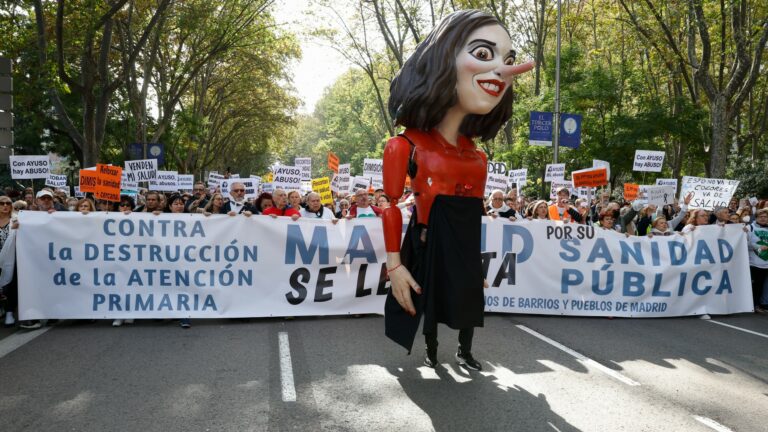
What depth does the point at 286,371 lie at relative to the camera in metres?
5.19

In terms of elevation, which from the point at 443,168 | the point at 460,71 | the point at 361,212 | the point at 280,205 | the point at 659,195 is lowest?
the point at 361,212

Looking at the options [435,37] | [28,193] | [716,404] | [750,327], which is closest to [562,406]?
[716,404]

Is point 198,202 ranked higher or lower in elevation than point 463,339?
higher

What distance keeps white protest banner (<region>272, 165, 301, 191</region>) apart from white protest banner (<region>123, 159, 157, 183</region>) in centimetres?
252

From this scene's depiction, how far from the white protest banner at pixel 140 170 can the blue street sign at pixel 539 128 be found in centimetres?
966

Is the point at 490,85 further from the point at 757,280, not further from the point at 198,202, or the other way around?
the point at 198,202

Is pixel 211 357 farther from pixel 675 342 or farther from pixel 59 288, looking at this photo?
pixel 675 342

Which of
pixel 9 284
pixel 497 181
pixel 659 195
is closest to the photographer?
pixel 9 284

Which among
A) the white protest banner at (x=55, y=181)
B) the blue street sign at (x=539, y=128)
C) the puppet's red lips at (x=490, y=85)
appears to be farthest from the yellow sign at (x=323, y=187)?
the puppet's red lips at (x=490, y=85)

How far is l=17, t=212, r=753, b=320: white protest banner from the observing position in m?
6.97

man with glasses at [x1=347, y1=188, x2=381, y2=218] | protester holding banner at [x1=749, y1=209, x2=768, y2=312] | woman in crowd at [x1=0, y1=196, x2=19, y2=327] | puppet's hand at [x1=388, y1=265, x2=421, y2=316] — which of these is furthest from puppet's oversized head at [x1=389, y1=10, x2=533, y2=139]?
protester holding banner at [x1=749, y1=209, x2=768, y2=312]

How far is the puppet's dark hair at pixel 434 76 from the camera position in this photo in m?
4.49

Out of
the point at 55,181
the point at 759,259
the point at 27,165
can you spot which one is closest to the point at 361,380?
the point at 759,259

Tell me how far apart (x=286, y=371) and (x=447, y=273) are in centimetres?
163
